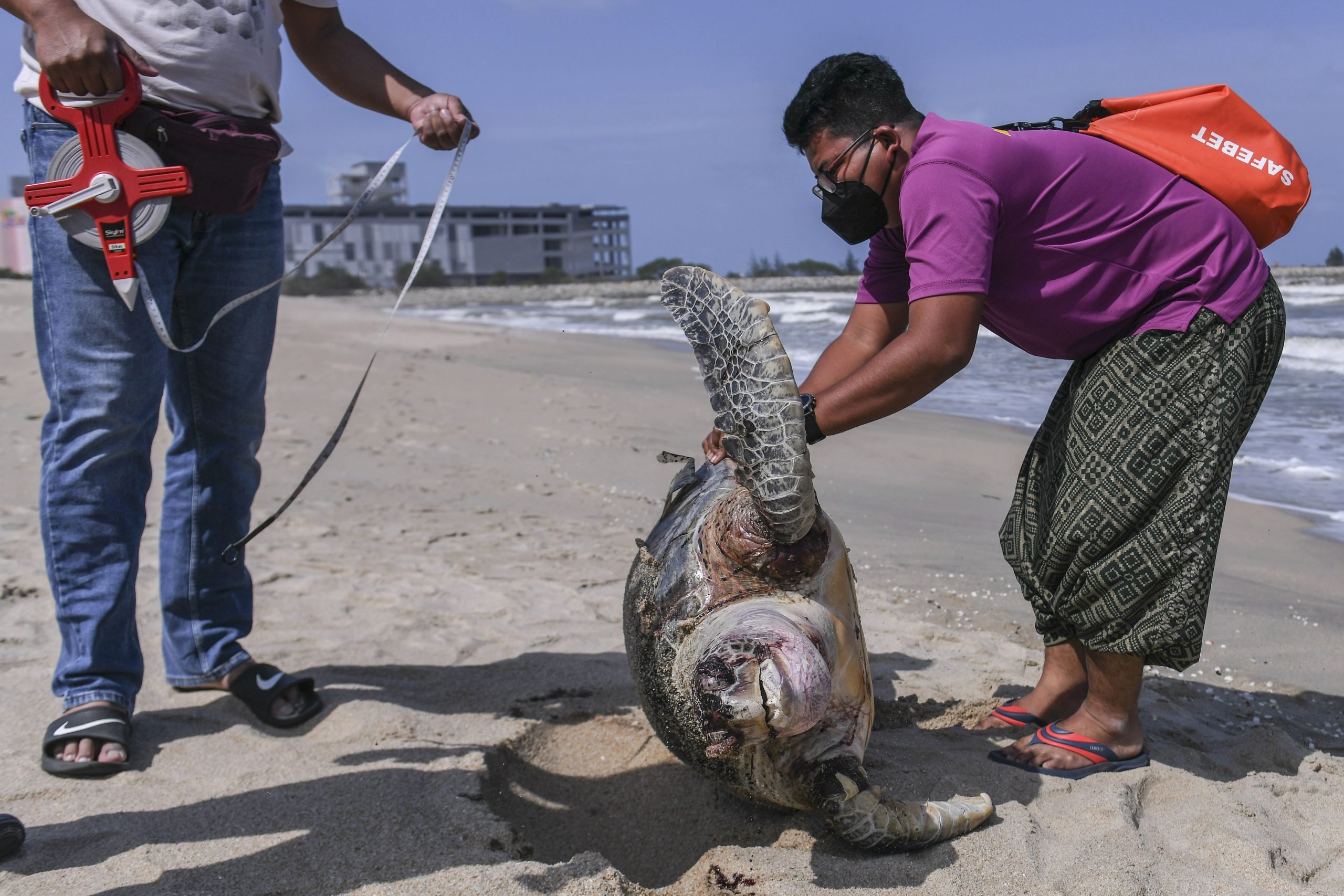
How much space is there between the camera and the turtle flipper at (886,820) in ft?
5.40

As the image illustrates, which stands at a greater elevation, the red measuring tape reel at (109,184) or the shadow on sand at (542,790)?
the red measuring tape reel at (109,184)

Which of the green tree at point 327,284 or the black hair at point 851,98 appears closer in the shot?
the black hair at point 851,98

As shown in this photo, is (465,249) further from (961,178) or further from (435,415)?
(961,178)

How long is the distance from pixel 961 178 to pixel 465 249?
192 feet

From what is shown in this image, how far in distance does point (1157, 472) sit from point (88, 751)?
7.55 ft

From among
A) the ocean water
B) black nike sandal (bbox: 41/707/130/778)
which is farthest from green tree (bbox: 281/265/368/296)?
black nike sandal (bbox: 41/707/130/778)

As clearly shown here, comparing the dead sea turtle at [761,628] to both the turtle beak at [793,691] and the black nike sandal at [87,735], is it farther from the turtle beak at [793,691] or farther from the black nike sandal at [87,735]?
the black nike sandal at [87,735]

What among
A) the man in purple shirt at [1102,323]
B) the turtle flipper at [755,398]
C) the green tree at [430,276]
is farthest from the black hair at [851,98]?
the green tree at [430,276]

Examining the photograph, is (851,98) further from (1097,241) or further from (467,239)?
(467,239)

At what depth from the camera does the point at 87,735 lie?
197 centimetres

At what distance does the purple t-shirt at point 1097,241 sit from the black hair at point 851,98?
0.27 feet

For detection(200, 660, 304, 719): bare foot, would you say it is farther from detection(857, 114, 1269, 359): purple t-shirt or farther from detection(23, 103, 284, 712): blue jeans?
detection(857, 114, 1269, 359): purple t-shirt

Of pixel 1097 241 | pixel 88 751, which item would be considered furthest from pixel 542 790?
pixel 1097 241

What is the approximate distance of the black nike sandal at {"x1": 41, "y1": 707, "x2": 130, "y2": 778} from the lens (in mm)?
1924
